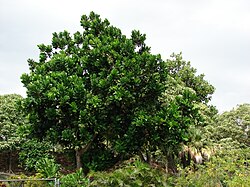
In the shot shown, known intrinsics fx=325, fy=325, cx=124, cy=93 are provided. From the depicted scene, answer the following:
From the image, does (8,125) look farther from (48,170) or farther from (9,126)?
(48,170)

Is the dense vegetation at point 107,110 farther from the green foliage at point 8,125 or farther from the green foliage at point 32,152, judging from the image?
the green foliage at point 8,125

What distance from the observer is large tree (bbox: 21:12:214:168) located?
898cm

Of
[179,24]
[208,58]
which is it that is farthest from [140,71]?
[208,58]

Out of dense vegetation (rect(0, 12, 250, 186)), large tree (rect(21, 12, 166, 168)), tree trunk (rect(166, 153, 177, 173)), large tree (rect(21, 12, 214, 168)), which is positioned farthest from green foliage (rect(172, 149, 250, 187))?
tree trunk (rect(166, 153, 177, 173))

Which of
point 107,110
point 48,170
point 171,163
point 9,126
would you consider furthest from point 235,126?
point 48,170

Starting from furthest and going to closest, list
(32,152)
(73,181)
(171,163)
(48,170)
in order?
(32,152) < (171,163) < (48,170) < (73,181)

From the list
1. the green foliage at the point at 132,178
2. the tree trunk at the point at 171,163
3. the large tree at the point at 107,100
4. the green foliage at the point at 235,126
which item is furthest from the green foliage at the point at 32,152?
the green foliage at the point at 235,126

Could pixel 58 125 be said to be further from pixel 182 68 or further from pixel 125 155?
pixel 182 68

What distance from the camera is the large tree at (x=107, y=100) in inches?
354

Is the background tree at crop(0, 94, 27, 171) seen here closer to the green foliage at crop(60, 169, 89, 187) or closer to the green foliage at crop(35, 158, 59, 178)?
the green foliage at crop(35, 158, 59, 178)

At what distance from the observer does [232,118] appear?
715 inches

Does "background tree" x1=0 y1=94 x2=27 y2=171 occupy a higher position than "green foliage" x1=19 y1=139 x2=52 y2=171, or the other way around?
"background tree" x1=0 y1=94 x2=27 y2=171

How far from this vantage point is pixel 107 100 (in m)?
9.38

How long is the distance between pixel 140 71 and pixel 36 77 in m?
3.00
